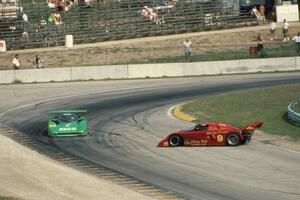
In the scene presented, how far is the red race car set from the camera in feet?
91.5

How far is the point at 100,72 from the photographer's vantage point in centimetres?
5162

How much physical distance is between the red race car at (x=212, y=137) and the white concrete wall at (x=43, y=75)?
2338 centimetres

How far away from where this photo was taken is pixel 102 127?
34.0m

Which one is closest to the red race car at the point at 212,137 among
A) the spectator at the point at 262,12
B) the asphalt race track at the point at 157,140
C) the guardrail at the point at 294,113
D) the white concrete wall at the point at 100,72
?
the asphalt race track at the point at 157,140

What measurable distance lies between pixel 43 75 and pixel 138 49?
7195 millimetres

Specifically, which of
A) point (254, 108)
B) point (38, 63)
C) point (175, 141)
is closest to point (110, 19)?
point (38, 63)

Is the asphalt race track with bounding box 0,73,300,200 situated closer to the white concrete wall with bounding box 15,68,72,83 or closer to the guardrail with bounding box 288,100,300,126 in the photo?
the white concrete wall with bounding box 15,68,72,83

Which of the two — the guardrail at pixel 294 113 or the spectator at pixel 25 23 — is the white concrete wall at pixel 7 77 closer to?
the spectator at pixel 25 23

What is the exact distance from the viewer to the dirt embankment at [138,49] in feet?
178

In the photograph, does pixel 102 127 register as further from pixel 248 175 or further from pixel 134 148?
pixel 248 175

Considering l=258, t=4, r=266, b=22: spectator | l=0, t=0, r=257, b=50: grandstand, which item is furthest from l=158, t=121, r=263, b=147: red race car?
Answer: l=258, t=4, r=266, b=22: spectator

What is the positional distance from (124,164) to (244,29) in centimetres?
3865

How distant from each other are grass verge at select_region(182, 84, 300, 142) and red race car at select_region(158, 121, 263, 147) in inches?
81.6

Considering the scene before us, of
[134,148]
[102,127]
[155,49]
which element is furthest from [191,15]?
[134,148]
